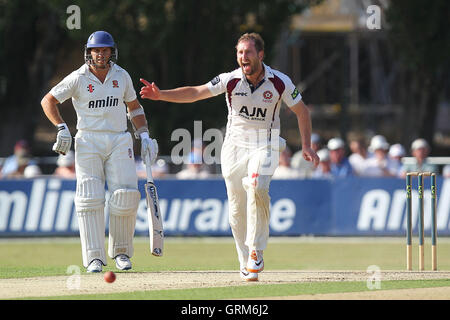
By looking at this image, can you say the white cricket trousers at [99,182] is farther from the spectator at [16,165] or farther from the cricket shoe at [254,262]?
the spectator at [16,165]

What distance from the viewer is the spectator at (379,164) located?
17469mm

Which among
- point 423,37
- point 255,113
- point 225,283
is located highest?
point 423,37

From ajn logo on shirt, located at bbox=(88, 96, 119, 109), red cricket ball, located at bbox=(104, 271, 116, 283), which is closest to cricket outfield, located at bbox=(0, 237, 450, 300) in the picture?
red cricket ball, located at bbox=(104, 271, 116, 283)

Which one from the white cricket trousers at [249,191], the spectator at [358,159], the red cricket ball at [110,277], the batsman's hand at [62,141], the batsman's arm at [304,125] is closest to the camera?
the red cricket ball at [110,277]

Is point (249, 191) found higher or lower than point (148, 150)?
lower

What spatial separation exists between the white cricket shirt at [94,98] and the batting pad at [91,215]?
20.4 inches

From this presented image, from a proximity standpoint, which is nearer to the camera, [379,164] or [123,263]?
[123,263]

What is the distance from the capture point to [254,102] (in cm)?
979

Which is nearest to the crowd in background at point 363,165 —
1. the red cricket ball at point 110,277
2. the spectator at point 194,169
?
the spectator at point 194,169

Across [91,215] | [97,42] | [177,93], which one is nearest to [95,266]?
[91,215]

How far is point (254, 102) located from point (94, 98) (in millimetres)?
1489

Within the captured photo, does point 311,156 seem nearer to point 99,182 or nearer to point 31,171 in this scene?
point 99,182

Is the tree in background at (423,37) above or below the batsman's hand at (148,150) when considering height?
above

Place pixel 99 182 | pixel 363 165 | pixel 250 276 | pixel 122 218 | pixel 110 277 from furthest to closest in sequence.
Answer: pixel 363 165 < pixel 122 218 < pixel 99 182 < pixel 250 276 < pixel 110 277
